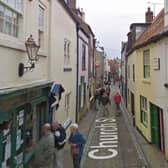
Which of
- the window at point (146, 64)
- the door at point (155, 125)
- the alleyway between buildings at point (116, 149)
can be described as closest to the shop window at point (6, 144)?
the alleyway between buildings at point (116, 149)

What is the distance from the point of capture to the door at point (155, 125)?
13.7 m

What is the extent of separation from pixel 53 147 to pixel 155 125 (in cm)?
710

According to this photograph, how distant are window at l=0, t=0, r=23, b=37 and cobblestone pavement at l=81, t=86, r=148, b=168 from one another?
19.5 feet

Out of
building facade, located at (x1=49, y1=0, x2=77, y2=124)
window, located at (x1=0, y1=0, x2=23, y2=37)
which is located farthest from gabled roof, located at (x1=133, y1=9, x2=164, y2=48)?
window, located at (x1=0, y1=0, x2=23, y2=37)

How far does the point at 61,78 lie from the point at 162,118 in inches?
171

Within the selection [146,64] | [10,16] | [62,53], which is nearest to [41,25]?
[10,16]

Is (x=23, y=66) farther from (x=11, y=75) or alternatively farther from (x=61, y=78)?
(x=61, y=78)

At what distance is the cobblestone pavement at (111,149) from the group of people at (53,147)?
2132 mm

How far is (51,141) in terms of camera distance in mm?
8148

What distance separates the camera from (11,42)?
711cm

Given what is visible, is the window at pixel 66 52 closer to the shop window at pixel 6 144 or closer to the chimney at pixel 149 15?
the shop window at pixel 6 144

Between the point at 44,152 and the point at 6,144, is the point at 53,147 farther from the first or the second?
the point at 6,144

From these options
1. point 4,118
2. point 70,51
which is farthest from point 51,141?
point 70,51

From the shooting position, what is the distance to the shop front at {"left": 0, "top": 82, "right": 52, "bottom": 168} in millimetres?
6664
